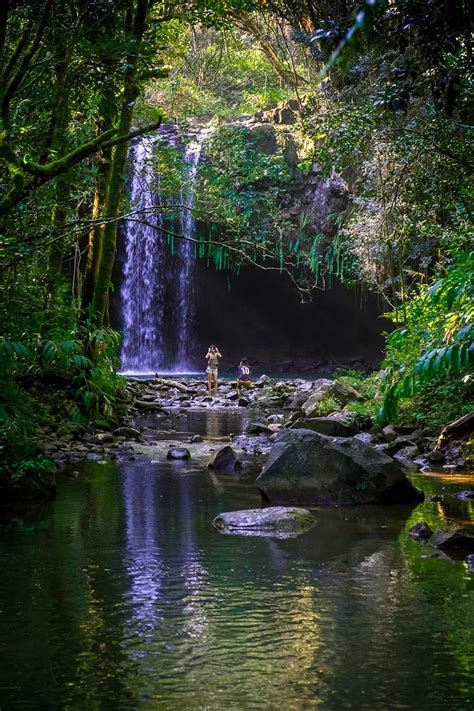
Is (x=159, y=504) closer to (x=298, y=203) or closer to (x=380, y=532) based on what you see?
(x=380, y=532)

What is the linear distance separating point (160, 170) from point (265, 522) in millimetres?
12349

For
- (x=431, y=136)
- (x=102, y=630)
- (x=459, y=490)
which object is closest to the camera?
(x=102, y=630)

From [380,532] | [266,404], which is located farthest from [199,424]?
[380,532]

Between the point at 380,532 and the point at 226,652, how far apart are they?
9.74 feet

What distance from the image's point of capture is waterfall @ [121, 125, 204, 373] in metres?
31.2

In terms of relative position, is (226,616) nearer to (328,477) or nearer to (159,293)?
(328,477)

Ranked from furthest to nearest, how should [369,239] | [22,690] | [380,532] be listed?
[369,239]
[380,532]
[22,690]

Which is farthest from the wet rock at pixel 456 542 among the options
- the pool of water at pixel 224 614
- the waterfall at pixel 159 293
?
the waterfall at pixel 159 293

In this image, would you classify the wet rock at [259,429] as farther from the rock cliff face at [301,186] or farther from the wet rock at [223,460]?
the rock cliff face at [301,186]

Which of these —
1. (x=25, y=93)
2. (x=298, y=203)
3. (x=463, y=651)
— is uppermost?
(x=298, y=203)

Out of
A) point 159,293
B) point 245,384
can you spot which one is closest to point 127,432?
point 245,384

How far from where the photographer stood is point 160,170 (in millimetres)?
17672

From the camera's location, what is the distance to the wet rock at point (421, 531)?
20.6 feet

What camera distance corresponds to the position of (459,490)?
8.32 meters
